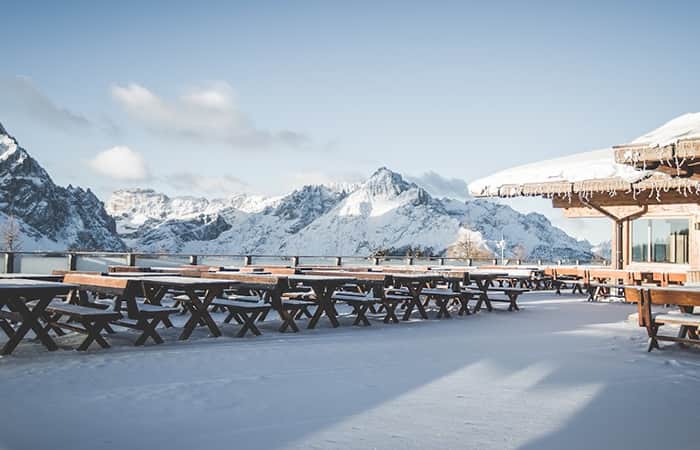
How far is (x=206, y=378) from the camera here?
4016 mm

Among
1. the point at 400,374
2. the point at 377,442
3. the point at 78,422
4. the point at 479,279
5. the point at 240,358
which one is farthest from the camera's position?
the point at 479,279

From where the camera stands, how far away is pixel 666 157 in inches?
213

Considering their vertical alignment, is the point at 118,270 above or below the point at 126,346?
above

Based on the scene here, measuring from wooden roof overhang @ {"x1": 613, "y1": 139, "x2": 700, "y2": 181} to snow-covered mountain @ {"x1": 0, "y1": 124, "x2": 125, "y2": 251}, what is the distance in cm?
13685

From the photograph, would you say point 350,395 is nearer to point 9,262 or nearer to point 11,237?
point 9,262

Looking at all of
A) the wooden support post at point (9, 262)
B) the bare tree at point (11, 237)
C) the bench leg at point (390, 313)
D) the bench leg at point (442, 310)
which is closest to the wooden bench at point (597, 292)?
the bench leg at point (442, 310)

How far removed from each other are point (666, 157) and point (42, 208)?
16907cm

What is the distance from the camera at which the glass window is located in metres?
16.3

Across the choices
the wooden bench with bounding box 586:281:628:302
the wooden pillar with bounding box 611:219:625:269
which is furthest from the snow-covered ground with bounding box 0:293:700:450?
the wooden pillar with bounding box 611:219:625:269

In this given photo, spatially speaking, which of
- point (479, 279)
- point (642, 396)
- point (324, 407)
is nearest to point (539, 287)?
point (479, 279)

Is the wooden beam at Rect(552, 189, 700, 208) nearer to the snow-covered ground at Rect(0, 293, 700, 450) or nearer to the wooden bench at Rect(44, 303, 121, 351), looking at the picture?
the snow-covered ground at Rect(0, 293, 700, 450)

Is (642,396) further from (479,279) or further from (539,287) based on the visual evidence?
(539,287)

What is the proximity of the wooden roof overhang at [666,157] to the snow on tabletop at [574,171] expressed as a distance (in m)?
0.25

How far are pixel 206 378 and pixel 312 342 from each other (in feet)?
6.22
